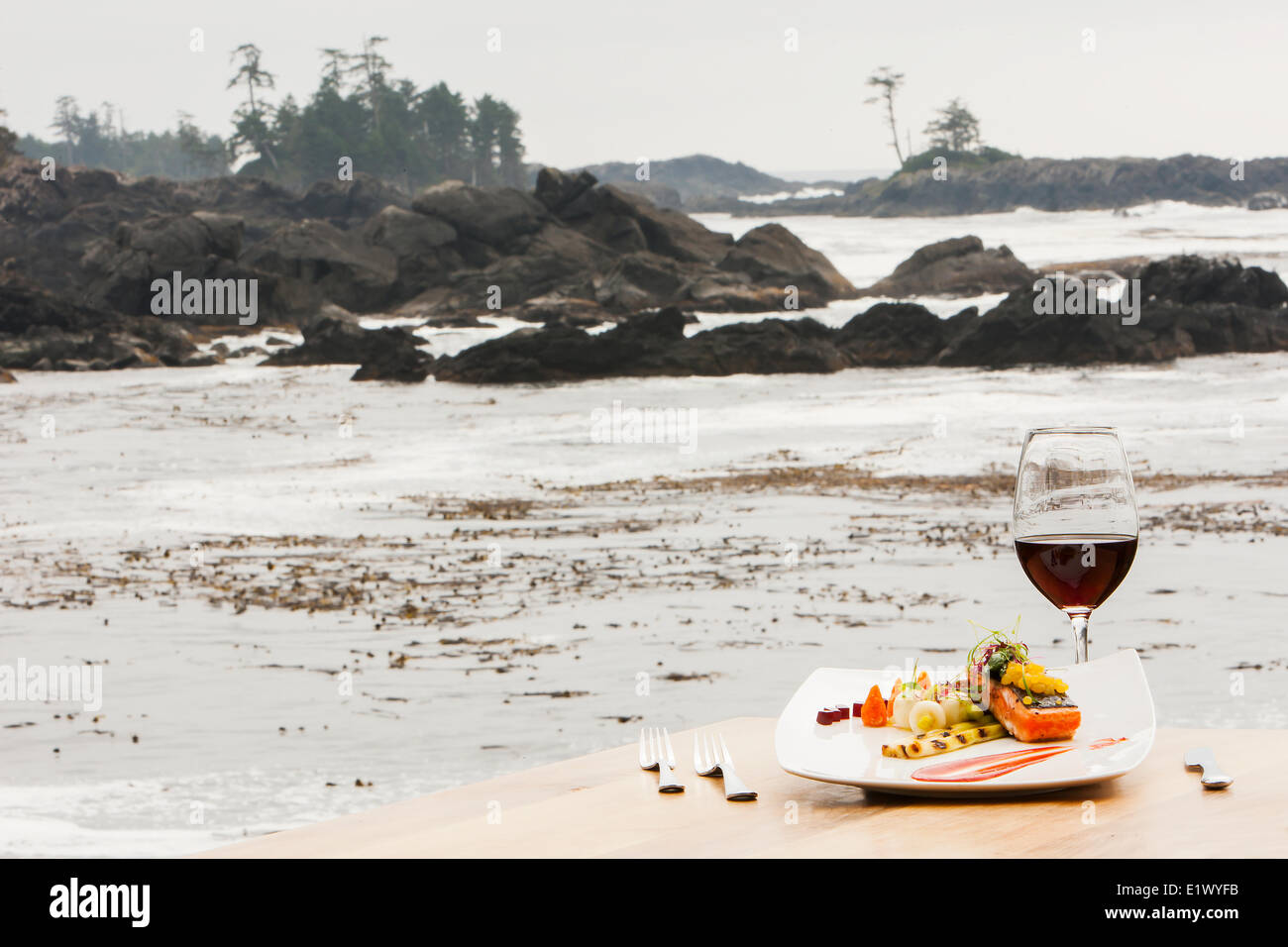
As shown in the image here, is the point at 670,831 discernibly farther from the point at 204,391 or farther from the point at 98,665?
the point at 204,391

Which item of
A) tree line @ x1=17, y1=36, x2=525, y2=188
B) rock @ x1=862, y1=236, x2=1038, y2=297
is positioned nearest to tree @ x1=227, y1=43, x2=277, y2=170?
tree line @ x1=17, y1=36, x2=525, y2=188

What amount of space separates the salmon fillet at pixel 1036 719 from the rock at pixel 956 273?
4535 centimetres

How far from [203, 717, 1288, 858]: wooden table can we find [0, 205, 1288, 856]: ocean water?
4.66 metres

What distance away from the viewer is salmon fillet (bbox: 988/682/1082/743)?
1525mm

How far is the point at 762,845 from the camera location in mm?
1280

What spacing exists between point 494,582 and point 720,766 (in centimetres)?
1014

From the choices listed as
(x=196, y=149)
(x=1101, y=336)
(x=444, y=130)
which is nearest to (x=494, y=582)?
(x=1101, y=336)

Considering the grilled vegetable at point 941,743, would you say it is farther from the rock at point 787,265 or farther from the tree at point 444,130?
the tree at point 444,130

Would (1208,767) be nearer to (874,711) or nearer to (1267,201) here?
(874,711)

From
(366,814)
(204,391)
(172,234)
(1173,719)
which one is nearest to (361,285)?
(172,234)

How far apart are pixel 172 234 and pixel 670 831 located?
1861 inches

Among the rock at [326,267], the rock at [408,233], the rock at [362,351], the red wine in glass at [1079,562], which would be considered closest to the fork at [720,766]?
the red wine in glass at [1079,562]

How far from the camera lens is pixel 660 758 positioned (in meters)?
1.68

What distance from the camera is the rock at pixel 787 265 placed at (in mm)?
46438
